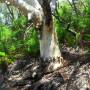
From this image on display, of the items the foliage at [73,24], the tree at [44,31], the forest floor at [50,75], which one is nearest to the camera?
the forest floor at [50,75]

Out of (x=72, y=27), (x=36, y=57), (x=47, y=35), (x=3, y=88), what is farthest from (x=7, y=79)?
(x=72, y=27)

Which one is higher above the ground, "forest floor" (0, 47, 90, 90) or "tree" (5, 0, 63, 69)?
"tree" (5, 0, 63, 69)

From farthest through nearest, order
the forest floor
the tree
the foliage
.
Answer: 1. the tree
2. the foliage
3. the forest floor

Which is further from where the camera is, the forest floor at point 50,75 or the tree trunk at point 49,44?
the tree trunk at point 49,44

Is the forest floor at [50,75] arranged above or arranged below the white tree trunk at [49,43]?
below

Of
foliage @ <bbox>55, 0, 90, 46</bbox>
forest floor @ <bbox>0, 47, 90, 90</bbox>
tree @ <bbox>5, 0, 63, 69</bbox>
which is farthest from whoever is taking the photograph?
tree @ <bbox>5, 0, 63, 69</bbox>

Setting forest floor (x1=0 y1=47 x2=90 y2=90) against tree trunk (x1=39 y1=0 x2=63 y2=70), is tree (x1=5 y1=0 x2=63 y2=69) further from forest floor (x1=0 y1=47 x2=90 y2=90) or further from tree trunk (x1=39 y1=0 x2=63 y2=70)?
forest floor (x1=0 y1=47 x2=90 y2=90)

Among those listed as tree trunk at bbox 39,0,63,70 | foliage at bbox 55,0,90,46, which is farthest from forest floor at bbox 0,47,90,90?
foliage at bbox 55,0,90,46

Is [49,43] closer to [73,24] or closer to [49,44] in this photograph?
[49,44]

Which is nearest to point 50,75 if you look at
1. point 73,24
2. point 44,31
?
point 44,31

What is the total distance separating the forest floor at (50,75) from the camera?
594 centimetres

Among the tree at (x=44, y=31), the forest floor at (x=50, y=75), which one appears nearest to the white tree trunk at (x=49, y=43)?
the tree at (x=44, y=31)

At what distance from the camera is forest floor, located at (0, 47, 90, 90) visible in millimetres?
5936

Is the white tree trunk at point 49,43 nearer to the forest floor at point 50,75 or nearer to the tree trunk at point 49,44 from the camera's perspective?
the tree trunk at point 49,44
